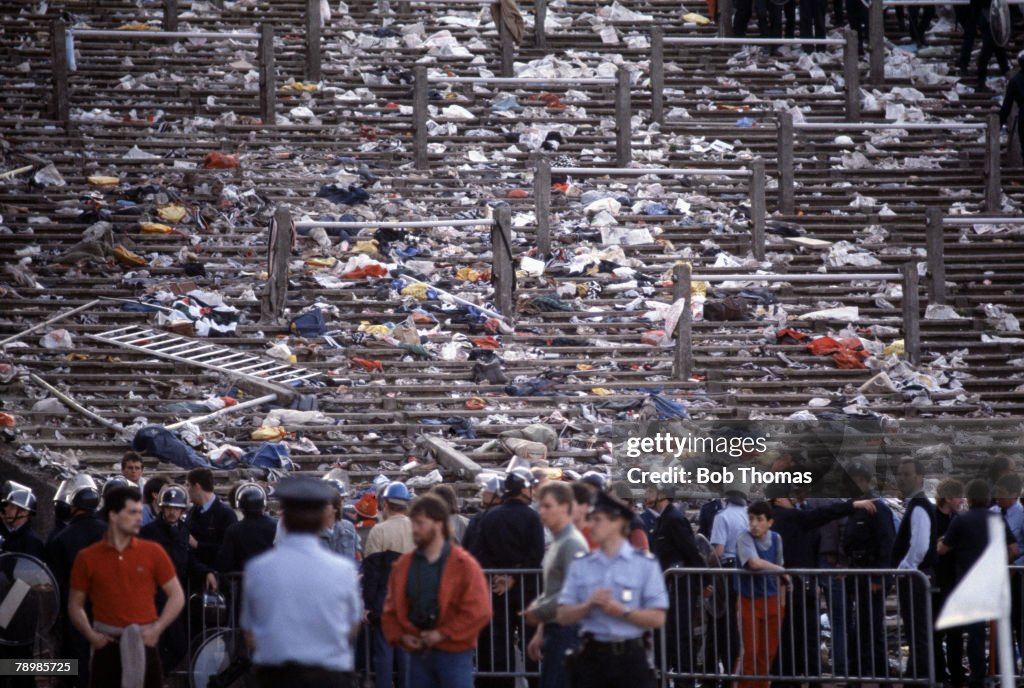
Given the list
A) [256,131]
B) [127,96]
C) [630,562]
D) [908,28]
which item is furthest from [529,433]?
[908,28]

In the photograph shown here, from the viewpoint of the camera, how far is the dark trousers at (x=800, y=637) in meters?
11.2

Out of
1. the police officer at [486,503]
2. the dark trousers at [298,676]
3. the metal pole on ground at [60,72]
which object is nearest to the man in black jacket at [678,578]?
the police officer at [486,503]

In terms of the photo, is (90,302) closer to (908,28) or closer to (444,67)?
(444,67)

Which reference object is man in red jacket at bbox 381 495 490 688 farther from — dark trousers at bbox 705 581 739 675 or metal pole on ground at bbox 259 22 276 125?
metal pole on ground at bbox 259 22 276 125

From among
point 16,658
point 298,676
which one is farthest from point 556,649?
point 16,658

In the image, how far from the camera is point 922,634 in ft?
36.8

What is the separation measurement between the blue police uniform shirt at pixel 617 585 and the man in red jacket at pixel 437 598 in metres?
0.64

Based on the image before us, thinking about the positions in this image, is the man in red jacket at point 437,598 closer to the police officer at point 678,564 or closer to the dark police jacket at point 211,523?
the police officer at point 678,564

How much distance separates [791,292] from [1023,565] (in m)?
8.70

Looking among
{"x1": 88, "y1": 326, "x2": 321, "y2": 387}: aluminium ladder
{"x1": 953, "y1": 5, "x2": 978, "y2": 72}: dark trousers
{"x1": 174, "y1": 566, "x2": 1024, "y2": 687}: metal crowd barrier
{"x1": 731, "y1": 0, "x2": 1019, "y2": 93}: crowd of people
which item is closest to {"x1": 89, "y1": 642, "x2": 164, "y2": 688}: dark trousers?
{"x1": 174, "y1": 566, "x2": 1024, "y2": 687}: metal crowd barrier

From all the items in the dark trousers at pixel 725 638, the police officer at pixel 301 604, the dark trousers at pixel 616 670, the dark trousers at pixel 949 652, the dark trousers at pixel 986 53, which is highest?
the dark trousers at pixel 986 53

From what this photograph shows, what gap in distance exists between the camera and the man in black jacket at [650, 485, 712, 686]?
1129 centimetres

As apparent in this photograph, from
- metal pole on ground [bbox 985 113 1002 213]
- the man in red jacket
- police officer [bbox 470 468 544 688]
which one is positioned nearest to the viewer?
the man in red jacket

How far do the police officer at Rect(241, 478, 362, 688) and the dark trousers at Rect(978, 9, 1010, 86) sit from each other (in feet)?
68.6
